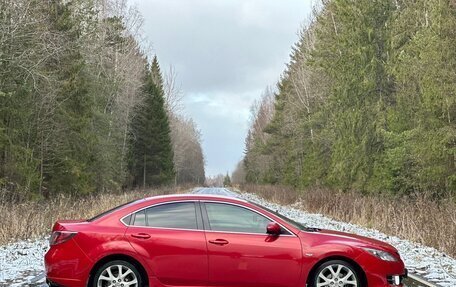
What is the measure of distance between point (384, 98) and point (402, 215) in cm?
1374

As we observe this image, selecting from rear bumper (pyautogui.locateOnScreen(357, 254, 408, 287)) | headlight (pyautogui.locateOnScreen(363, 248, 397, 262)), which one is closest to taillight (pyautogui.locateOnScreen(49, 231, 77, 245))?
rear bumper (pyautogui.locateOnScreen(357, 254, 408, 287))

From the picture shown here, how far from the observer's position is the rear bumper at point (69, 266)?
669cm

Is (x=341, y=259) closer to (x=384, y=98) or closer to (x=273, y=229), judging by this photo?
(x=273, y=229)

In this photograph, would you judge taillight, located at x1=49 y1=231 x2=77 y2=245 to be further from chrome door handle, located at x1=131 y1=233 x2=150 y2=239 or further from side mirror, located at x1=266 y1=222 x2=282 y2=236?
side mirror, located at x1=266 y1=222 x2=282 y2=236

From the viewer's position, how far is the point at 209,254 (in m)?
6.67

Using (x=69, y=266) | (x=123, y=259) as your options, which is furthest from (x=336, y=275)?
(x=69, y=266)

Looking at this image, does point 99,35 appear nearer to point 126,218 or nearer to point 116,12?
point 116,12

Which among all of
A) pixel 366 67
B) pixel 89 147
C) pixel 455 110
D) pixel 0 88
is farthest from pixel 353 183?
pixel 0 88

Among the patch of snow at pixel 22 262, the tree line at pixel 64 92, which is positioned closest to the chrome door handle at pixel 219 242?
the patch of snow at pixel 22 262

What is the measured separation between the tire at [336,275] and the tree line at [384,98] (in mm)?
14332

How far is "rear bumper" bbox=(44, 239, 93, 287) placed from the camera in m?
6.69

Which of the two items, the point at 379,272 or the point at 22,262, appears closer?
the point at 379,272

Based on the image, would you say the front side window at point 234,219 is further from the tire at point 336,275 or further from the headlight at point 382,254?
the headlight at point 382,254

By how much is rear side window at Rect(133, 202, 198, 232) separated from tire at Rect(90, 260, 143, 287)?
1.95 feet
